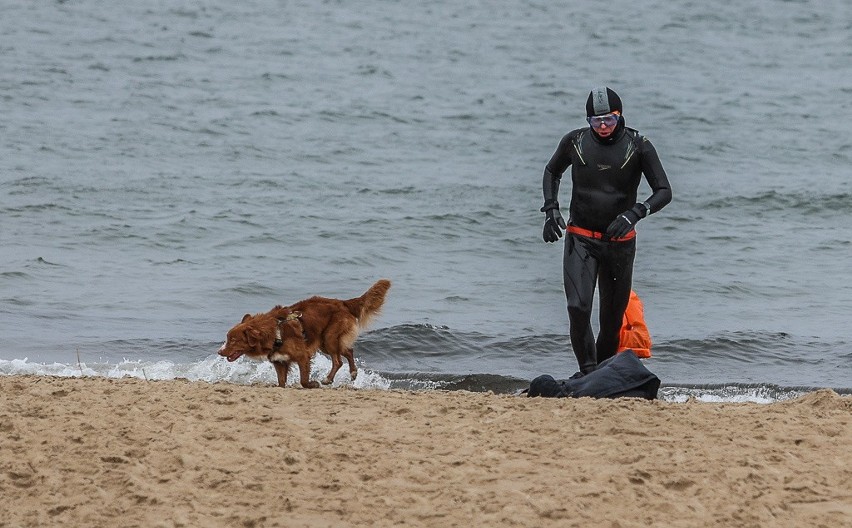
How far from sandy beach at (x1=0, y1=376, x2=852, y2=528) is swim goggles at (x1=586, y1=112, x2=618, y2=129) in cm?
202

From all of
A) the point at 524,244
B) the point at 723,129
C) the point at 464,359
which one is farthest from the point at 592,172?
the point at 723,129

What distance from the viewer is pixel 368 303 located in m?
9.16

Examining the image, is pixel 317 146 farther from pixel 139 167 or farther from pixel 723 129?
pixel 723 129

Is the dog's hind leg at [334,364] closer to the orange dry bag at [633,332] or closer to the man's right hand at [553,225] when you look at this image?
the man's right hand at [553,225]

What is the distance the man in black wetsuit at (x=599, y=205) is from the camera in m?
8.25

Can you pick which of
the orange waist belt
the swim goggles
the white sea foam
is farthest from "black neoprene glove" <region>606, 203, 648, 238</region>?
the white sea foam

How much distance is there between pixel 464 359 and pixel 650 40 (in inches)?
899

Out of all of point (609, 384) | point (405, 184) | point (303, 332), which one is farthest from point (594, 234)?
point (405, 184)

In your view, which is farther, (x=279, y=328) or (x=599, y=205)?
(x=279, y=328)

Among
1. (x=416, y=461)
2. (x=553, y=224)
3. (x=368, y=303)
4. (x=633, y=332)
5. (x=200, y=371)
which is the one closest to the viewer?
(x=416, y=461)

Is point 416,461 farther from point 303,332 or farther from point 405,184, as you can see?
point 405,184

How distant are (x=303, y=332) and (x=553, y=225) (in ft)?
6.66

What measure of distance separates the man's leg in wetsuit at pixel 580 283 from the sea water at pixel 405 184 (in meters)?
1.99

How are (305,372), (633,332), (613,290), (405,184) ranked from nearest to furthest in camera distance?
(613,290) < (305,372) < (633,332) < (405,184)
